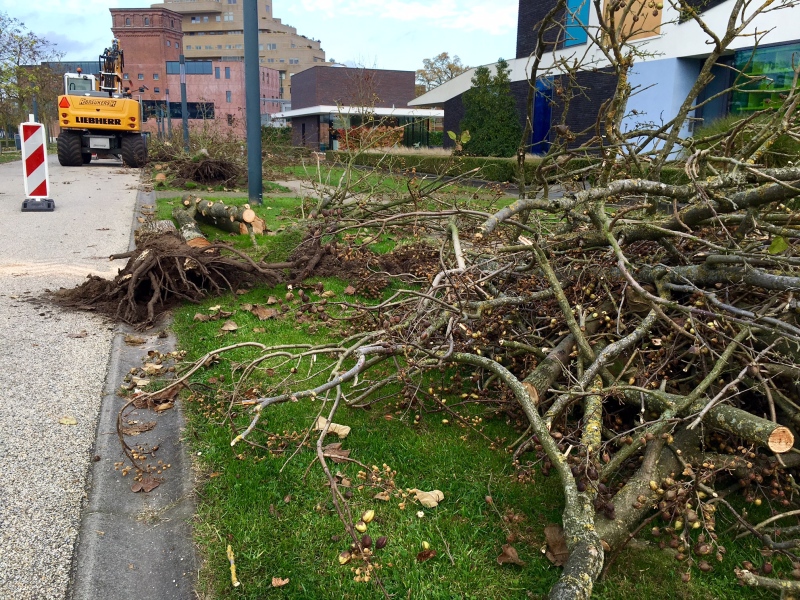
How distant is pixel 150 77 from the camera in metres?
98.0

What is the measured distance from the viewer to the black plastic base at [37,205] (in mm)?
12234

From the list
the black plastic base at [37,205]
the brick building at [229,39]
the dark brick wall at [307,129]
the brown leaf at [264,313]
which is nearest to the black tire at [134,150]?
the black plastic base at [37,205]

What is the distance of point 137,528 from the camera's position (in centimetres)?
290

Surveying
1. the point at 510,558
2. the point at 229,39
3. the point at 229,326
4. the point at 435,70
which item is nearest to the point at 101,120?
the point at 229,326

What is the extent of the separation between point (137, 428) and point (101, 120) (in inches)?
825

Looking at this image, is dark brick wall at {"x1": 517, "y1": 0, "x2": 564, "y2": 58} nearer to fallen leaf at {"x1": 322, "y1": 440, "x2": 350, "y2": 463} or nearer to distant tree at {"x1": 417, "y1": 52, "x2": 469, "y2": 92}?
fallen leaf at {"x1": 322, "y1": 440, "x2": 350, "y2": 463}

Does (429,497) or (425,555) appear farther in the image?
(429,497)

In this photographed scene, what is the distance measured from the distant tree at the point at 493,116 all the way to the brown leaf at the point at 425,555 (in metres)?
24.7

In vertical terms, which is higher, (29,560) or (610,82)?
(610,82)

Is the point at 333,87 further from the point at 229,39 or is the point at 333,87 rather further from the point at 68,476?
the point at 229,39

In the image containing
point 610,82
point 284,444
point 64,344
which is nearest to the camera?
point 284,444

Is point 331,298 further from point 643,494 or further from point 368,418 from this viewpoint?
point 643,494

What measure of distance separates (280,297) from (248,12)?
8.19 meters

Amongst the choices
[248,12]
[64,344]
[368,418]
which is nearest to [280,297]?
[64,344]
